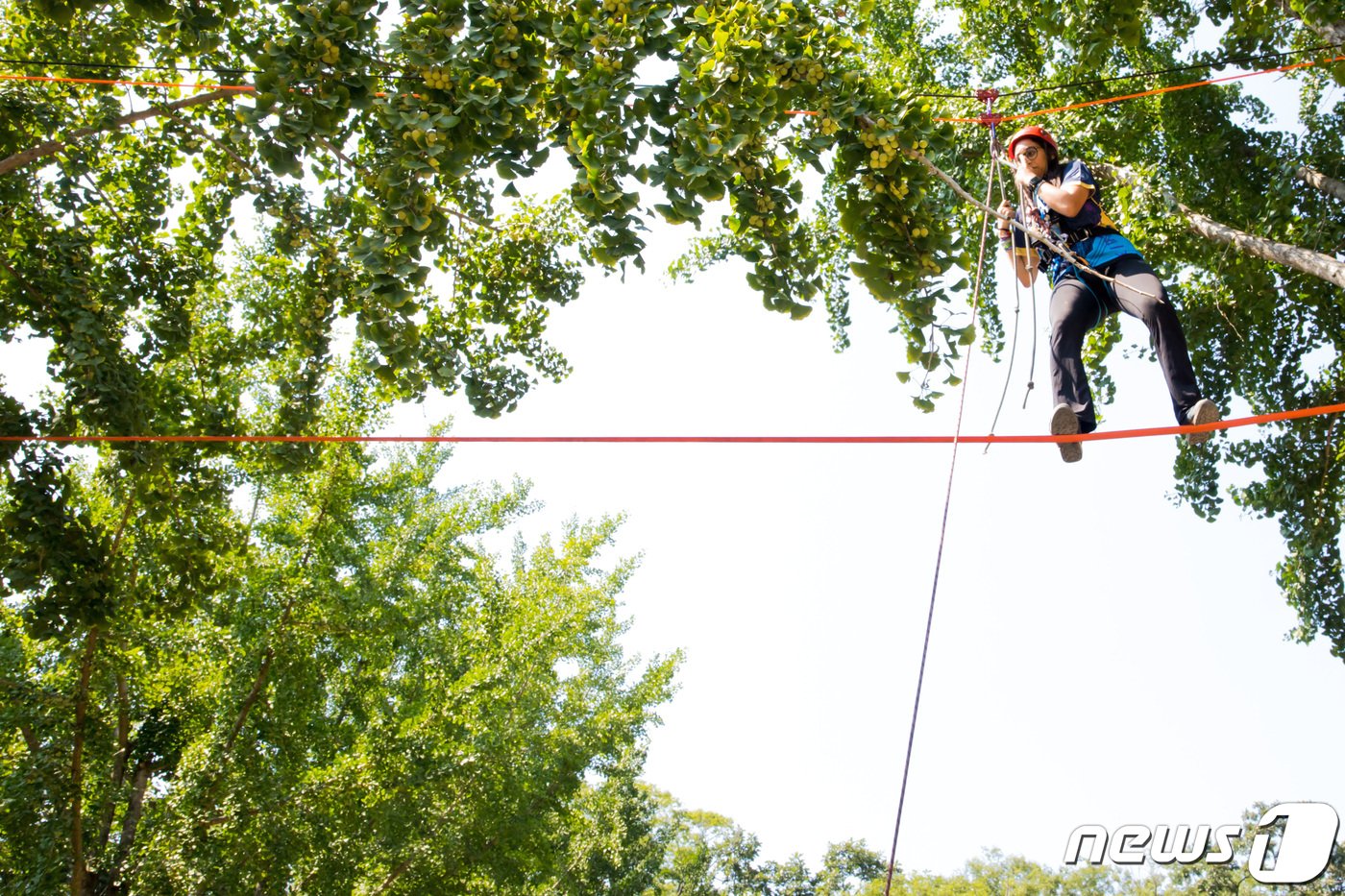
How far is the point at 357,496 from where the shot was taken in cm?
1313

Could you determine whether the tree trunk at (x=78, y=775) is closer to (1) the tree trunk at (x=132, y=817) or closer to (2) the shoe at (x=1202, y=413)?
(1) the tree trunk at (x=132, y=817)

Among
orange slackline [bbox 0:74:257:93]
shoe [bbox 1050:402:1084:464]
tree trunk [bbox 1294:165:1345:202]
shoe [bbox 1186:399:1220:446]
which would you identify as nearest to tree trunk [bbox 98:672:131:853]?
orange slackline [bbox 0:74:257:93]

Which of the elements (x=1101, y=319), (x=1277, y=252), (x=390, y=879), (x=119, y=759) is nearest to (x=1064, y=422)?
(x=1101, y=319)

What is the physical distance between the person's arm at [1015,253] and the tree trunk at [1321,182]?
19.8 ft

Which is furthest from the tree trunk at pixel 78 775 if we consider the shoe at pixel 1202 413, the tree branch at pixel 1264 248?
the tree branch at pixel 1264 248

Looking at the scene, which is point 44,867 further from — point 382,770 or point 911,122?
point 911,122

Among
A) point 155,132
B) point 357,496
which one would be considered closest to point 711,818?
point 357,496

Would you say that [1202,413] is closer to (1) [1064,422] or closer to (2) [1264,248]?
(1) [1064,422]

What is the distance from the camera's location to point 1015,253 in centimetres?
426

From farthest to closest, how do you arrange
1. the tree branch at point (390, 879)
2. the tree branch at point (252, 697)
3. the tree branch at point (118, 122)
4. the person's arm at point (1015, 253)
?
the tree branch at point (390, 879) → the tree branch at point (252, 697) → the tree branch at point (118, 122) → the person's arm at point (1015, 253)

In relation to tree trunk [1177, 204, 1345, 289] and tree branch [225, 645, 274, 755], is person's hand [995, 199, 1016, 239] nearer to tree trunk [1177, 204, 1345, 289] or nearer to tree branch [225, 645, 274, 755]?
tree trunk [1177, 204, 1345, 289]

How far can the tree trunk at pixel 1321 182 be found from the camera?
28.2ft

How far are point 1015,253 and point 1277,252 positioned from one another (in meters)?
4.46

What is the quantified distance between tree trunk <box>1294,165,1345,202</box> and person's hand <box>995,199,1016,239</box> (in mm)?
6084
